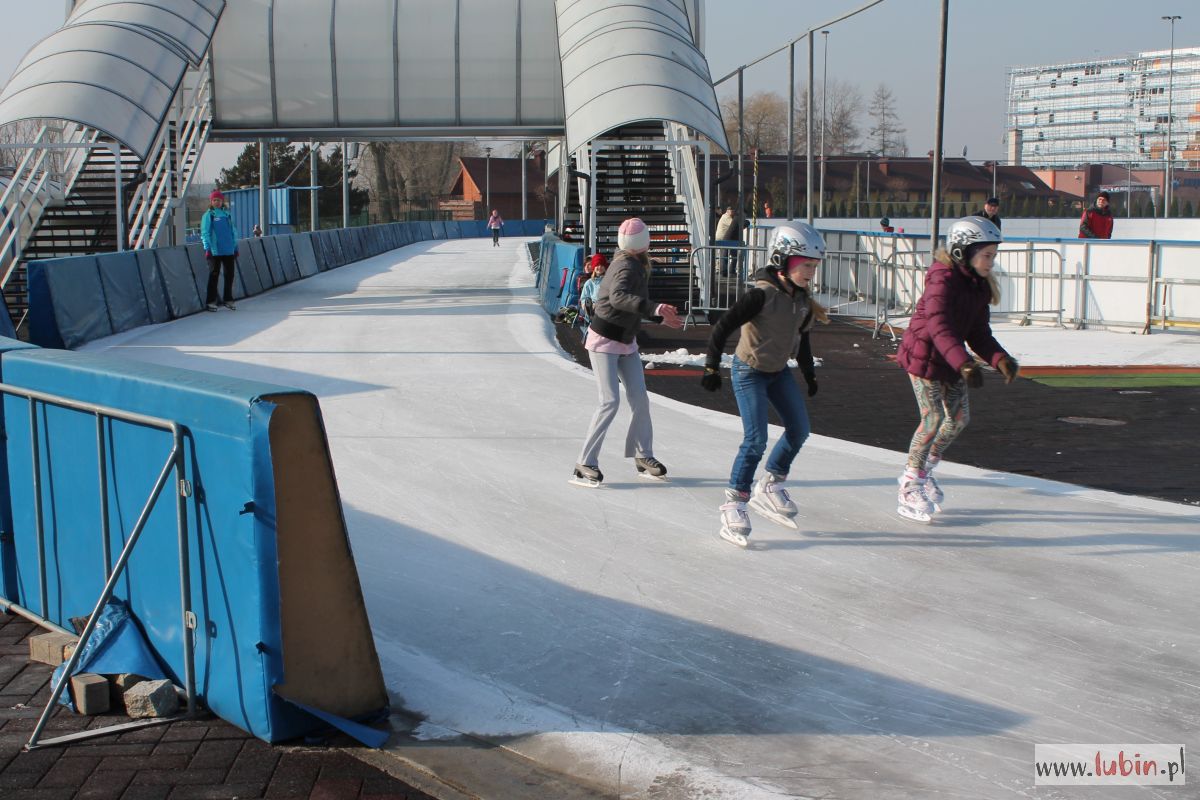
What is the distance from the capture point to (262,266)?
998 inches

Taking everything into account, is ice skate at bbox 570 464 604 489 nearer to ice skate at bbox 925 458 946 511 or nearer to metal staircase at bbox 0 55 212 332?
ice skate at bbox 925 458 946 511

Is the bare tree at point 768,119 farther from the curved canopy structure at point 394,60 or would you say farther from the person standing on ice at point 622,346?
the person standing on ice at point 622,346

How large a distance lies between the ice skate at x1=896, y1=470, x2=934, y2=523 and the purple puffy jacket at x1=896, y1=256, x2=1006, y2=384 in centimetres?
62

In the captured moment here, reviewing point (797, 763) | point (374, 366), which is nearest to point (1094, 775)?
point (797, 763)

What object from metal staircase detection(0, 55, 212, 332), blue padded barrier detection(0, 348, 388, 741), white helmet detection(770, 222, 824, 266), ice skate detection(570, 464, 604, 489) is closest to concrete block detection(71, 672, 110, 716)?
blue padded barrier detection(0, 348, 388, 741)

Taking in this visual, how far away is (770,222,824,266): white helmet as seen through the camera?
656 centimetres

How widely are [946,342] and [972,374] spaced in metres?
0.36

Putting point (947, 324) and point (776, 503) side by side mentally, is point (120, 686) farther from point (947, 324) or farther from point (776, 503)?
point (947, 324)

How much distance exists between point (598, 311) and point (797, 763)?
4.25 metres

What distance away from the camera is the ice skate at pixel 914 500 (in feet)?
23.7

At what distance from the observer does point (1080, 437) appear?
983 cm

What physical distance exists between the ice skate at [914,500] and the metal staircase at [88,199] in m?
15.5

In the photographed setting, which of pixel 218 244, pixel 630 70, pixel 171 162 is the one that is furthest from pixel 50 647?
pixel 171 162

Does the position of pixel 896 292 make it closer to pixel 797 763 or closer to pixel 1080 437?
pixel 1080 437
